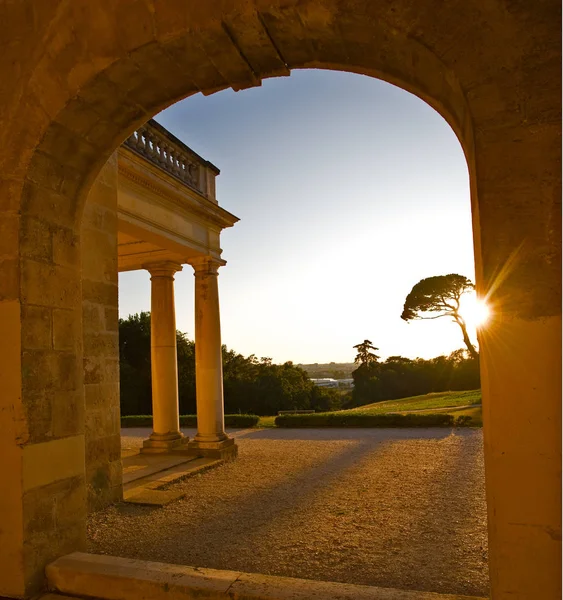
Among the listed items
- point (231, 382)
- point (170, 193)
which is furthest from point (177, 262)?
point (231, 382)

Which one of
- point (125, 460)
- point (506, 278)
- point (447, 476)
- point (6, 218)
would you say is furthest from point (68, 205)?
point (125, 460)

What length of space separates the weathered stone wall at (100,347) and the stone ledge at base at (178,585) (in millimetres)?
3606

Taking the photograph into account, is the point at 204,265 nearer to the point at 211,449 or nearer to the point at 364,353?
the point at 211,449

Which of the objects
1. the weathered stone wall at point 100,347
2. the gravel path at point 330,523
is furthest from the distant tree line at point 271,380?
the weathered stone wall at point 100,347

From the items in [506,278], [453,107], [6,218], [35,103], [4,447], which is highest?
[35,103]

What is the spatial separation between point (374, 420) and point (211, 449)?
28.3ft

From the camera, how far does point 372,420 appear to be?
1861cm

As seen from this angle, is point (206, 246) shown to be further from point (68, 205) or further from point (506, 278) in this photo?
point (506, 278)

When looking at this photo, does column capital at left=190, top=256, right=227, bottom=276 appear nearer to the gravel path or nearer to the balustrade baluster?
the balustrade baluster

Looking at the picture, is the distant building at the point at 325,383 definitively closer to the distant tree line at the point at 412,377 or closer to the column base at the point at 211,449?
the distant tree line at the point at 412,377

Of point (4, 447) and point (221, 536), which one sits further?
point (221, 536)

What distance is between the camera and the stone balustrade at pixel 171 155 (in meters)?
10.2

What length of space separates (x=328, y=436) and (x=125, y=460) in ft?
23.5

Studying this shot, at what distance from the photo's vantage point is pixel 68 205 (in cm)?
436
